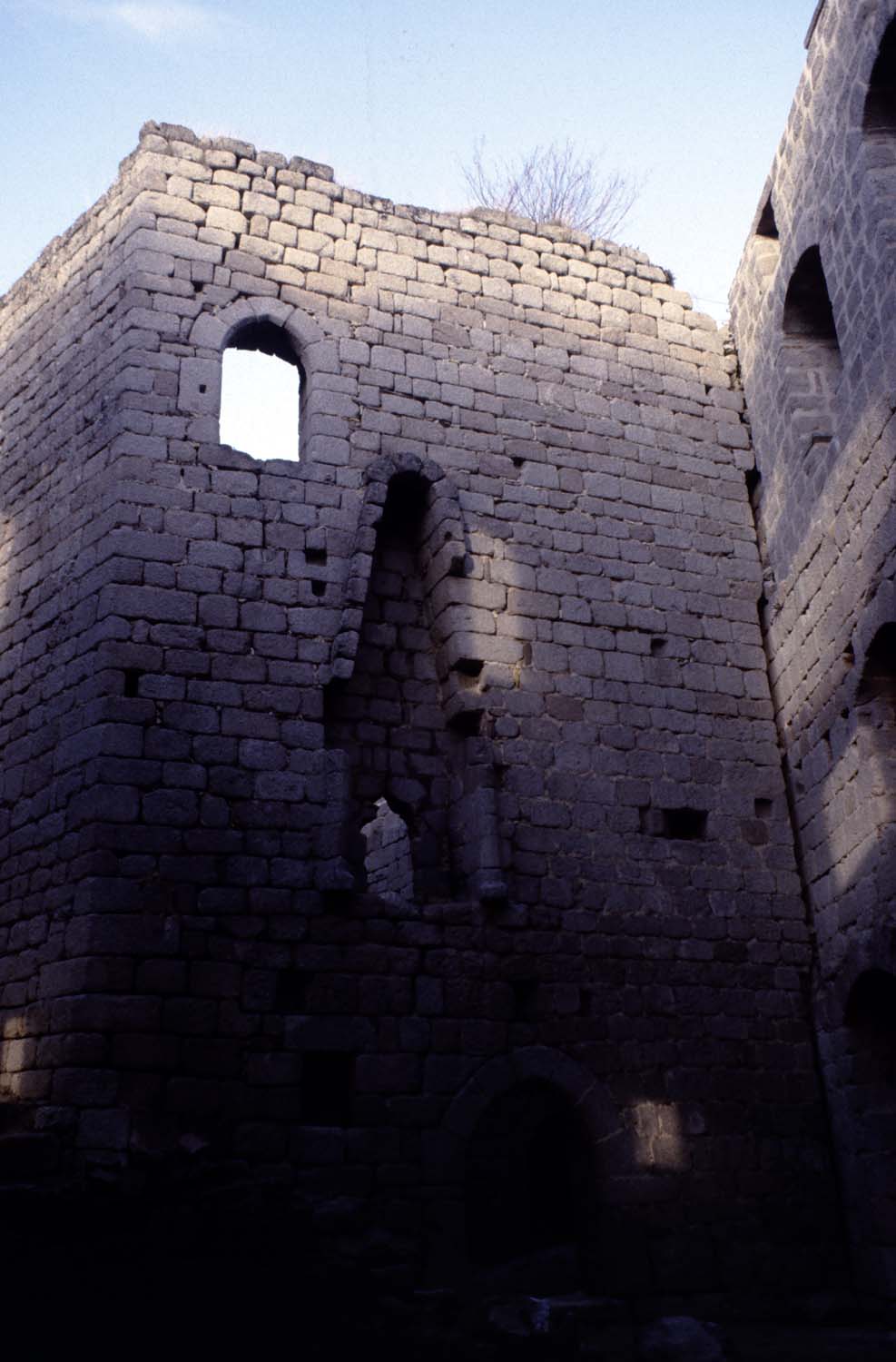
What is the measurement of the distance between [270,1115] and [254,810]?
164 centimetres

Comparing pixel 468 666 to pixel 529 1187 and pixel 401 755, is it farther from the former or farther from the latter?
pixel 529 1187

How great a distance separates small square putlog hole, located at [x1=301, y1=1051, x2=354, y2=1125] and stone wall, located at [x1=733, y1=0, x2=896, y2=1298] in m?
3.03

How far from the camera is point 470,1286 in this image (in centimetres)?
659

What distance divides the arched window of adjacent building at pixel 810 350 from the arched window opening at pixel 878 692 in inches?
75.9

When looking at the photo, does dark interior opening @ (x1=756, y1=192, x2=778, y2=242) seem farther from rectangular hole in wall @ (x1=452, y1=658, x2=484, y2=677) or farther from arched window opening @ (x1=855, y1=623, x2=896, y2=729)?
rectangular hole in wall @ (x1=452, y1=658, x2=484, y2=677)

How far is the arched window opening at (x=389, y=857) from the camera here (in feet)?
35.0

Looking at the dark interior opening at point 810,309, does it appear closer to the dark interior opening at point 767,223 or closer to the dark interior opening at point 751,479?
the dark interior opening at point 767,223

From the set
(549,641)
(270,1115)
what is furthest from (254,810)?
(549,641)

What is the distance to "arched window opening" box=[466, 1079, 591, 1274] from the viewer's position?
22.9 ft

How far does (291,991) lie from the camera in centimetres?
689

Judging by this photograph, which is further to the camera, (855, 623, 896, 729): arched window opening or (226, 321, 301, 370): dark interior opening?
(226, 321, 301, 370): dark interior opening

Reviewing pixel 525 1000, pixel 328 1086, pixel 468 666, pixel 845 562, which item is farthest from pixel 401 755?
pixel 845 562

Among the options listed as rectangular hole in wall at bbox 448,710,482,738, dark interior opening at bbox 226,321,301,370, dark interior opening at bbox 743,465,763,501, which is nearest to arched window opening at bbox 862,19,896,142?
dark interior opening at bbox 743,465,763,501

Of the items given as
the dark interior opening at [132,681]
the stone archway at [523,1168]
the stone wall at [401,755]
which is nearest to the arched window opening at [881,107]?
the stone wall at [401,755]
